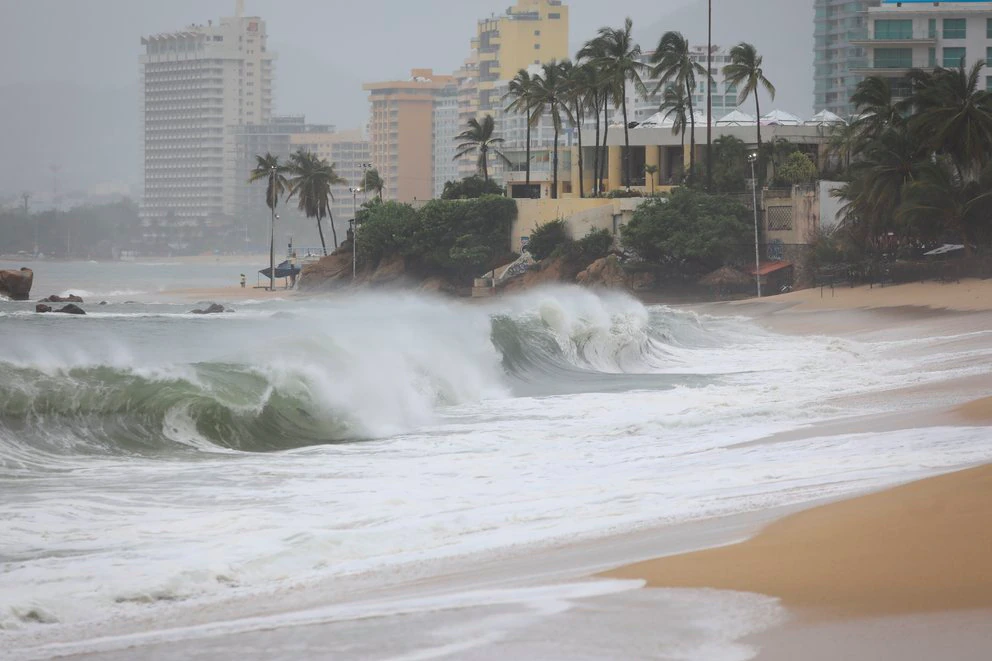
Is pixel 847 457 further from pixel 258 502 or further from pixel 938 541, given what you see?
pixel 258 502

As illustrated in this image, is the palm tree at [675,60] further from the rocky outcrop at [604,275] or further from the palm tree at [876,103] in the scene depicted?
the palm tree at [876,103]

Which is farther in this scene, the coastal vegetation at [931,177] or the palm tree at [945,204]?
the coastal vegetation at [931,177]

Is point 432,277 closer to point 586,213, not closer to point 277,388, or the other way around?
point 586,213

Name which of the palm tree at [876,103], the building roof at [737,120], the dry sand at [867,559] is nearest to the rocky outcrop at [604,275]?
the palm tree at [876,103]

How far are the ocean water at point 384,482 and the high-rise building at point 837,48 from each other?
14018cm

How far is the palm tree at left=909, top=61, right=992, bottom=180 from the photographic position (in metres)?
52.0

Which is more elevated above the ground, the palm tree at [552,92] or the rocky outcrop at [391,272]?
the palm tree at [552,92]

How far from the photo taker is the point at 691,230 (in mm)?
63969

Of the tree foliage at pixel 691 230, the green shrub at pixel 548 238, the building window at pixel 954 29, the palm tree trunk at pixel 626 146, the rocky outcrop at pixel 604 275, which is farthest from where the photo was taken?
the building window at pixel 954 29

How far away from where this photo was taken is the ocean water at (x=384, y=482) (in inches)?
322

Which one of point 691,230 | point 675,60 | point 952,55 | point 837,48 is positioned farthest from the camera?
point 837,48

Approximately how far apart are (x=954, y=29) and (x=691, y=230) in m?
29.9

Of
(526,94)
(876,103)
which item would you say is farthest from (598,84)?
(876,103)

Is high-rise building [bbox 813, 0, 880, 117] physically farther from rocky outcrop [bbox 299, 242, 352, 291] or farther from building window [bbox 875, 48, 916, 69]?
rocky outcrop [bbox 299, 242, 352, 291]
